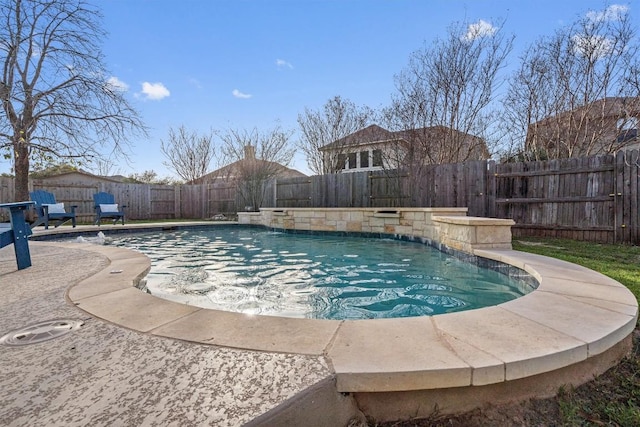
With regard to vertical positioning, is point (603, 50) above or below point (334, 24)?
below

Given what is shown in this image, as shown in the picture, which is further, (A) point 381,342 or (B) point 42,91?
(B) point 42,91

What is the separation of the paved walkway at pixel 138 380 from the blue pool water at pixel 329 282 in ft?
3.80

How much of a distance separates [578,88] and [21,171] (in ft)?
52.3

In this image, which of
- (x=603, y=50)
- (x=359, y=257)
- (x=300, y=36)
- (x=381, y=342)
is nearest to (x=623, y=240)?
(x=603, y=50)

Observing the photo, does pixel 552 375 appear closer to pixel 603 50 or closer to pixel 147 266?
pixel 147 266

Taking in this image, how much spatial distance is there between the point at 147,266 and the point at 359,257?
3.03 meters

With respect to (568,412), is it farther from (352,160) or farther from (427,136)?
(352,160)

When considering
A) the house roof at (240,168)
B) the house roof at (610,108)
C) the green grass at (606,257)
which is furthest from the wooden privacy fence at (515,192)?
the house roof at (610,108)

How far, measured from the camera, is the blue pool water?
2705mm

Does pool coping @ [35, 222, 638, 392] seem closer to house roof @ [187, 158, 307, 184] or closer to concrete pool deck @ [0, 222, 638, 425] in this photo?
concrete pool deck @ [0, 222, 638, 425]

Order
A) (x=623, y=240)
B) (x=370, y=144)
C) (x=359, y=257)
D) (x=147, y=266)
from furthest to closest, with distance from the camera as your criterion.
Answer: (x=370, y=144) → (x=623, y=240) → (x=359, y=257) → (x=147, y=266)

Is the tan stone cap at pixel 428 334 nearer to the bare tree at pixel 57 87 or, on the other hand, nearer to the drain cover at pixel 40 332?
the drain cover at pixel 40 332

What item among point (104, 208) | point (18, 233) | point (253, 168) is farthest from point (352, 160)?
point (18, 233)

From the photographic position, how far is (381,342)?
1.44m
